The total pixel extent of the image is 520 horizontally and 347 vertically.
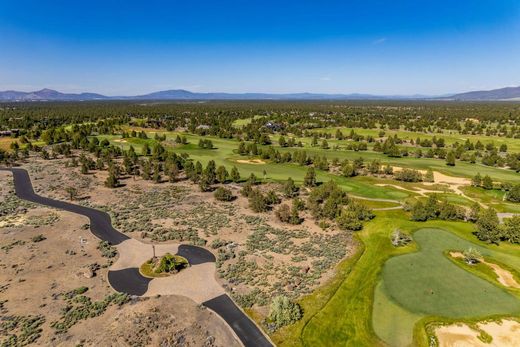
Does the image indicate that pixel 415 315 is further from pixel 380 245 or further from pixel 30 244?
pixel 30 244

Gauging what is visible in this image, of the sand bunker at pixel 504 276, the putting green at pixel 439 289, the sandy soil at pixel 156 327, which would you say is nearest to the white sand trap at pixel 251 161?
the putting green at pixel 439 289

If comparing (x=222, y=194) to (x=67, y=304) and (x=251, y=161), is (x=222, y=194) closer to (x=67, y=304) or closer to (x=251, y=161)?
(x=67, y=304)

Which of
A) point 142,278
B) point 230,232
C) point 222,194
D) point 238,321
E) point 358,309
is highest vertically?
point 222,194

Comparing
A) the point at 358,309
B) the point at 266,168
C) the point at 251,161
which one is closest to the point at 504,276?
the point at 358,309

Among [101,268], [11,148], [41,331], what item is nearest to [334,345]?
[41,331]

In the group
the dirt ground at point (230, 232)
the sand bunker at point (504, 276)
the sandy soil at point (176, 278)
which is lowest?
the dirt ground at point (230, 232)

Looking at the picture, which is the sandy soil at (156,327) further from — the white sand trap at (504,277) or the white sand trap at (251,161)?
the white sand trap at (251,161)

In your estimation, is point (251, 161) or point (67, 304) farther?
point (251, 161)

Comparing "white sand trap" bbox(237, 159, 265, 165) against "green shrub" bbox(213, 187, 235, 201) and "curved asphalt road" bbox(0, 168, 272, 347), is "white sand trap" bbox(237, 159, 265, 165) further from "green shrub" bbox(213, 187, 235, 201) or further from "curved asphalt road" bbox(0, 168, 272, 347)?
"curved asphalt road" bbox(0, 168, 272, 347)
